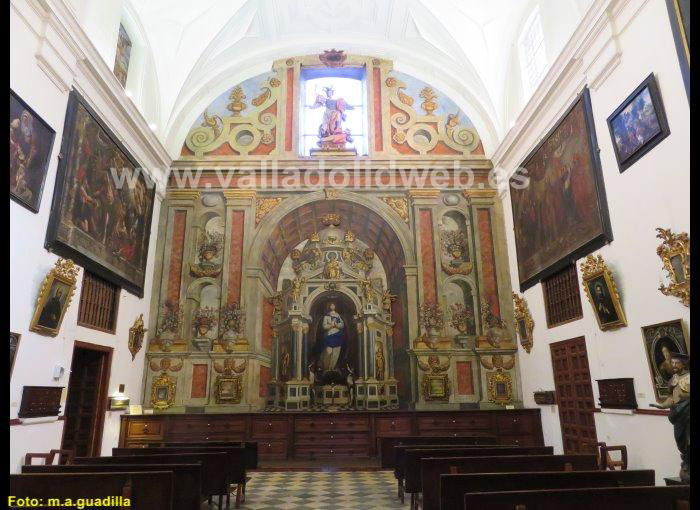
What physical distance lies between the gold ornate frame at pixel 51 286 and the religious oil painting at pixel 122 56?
5529mm

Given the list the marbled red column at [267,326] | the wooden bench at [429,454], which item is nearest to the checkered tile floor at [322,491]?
the wooden bench at [429,454]

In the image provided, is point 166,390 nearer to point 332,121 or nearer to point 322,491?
point 322,491

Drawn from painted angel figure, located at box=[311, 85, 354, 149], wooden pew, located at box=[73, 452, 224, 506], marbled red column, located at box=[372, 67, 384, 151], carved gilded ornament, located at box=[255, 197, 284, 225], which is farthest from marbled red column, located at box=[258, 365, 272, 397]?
marbled red column, located at box=[372, 67, 384, 151]

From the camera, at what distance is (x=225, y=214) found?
14.1m

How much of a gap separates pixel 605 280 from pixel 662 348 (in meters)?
1.52

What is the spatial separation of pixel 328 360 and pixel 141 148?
7705 mm

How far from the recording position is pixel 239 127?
Result: 15008mm

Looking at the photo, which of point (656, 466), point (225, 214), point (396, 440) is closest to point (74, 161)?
point (225, 214)

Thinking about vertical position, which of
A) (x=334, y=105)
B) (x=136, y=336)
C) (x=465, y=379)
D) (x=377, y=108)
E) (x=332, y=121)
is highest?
(x=334, y=105)

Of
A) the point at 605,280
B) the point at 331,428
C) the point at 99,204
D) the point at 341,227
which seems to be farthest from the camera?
the point at 341,227

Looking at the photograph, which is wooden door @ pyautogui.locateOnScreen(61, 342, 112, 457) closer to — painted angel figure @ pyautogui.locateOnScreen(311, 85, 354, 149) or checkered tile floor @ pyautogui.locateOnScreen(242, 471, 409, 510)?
checkered tile floor @ pyautogui.locateOnScreen(242, 471, 409, 510)

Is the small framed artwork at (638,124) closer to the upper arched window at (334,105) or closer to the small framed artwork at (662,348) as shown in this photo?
the small framed artwork at (662,348)

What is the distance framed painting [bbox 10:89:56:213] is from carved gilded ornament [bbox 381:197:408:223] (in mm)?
8577

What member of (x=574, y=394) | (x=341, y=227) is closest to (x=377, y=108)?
(x=341, y=227)
